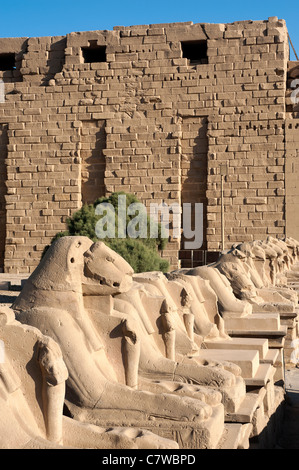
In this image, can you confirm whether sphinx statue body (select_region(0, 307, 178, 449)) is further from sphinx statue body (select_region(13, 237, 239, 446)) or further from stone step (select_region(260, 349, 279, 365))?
stone step (select_region(260, 349, 279, 365))

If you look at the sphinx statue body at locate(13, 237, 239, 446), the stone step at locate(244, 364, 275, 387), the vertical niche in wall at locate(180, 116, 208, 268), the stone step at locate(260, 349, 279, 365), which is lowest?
the stone step at locate(260, 349, 279, 365)

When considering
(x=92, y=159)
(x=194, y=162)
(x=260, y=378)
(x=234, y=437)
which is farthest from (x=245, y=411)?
(x=92, y=159)

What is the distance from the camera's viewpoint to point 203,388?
395 cm

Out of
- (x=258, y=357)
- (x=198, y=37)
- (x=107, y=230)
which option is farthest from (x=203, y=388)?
(x=198, y=37)

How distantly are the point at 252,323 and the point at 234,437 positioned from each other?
2908 millimetres

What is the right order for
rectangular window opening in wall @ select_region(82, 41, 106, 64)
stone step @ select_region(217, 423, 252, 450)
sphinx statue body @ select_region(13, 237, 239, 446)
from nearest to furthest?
sphinx statue body @ select_region(13, 237, 239, 446), stone step @ select_region(217, 423, 252, 450), rectangular window opening in wall @ select_region(82, 41, 106, 64)

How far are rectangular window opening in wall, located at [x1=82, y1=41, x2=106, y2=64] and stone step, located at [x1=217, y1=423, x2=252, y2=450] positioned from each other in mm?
17333

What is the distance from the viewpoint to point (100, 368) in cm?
378

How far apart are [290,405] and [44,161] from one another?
48.1 feet

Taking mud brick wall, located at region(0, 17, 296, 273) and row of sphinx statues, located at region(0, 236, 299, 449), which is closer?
row of sphinx statues, located at region(0, 236, 299, 449)

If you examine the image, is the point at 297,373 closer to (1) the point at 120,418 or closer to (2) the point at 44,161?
(1) the point at 120,418

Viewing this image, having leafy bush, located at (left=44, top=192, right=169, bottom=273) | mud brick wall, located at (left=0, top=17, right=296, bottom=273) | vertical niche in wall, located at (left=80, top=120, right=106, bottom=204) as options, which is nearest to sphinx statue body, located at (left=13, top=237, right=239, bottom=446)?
leafy bush, located at (left=44, top=192, right=169, bottom=273)

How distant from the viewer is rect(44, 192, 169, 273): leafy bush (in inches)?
514

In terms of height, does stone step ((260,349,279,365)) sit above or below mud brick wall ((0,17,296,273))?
below
